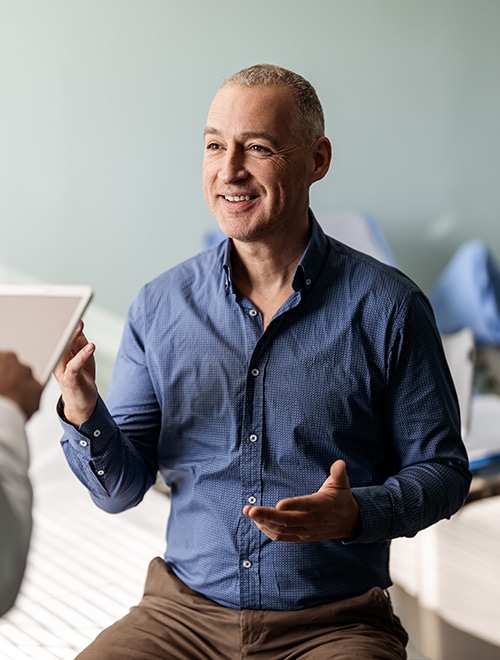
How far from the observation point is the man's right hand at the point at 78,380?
1.45 metres

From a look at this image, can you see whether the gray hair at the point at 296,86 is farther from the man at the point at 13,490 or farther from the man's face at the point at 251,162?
the man at the point at 13,490

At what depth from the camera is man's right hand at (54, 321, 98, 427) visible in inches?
57.0

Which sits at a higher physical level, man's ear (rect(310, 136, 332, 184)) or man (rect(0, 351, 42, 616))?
man's ear (rect(310, 136, 332, 184))

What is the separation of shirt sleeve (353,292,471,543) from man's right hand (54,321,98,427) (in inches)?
18.2

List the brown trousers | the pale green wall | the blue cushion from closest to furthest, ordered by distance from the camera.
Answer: the brown trousers
the pale green wall
the blue cushion

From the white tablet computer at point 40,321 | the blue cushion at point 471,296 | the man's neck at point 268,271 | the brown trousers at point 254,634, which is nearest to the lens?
the white tablet computer at point 40,321

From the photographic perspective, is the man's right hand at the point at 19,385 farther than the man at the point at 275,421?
No

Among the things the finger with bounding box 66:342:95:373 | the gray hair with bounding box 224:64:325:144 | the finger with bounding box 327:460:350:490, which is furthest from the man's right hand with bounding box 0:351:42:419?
the gray hair with bounding box 224:64:325:144

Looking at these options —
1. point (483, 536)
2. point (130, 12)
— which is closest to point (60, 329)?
point (483, 536)

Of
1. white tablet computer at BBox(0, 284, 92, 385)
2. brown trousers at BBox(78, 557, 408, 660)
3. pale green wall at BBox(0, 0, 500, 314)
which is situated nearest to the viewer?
white tablet computer at BBox(0, 284, 92, 385)

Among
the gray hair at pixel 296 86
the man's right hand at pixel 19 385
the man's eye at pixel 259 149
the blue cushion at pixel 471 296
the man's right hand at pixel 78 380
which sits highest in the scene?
the gray hair at pixel 296 86

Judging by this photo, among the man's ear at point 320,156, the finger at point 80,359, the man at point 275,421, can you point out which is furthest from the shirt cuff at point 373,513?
the man's ear at point 320,156

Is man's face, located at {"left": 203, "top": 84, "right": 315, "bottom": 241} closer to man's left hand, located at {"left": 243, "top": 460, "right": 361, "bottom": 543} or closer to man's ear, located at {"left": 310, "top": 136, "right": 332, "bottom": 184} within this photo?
man's ear, located at {"left": 310, "top": 136, "right": 332, "bottom": 184}

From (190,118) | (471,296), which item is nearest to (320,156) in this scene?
(190,118)
